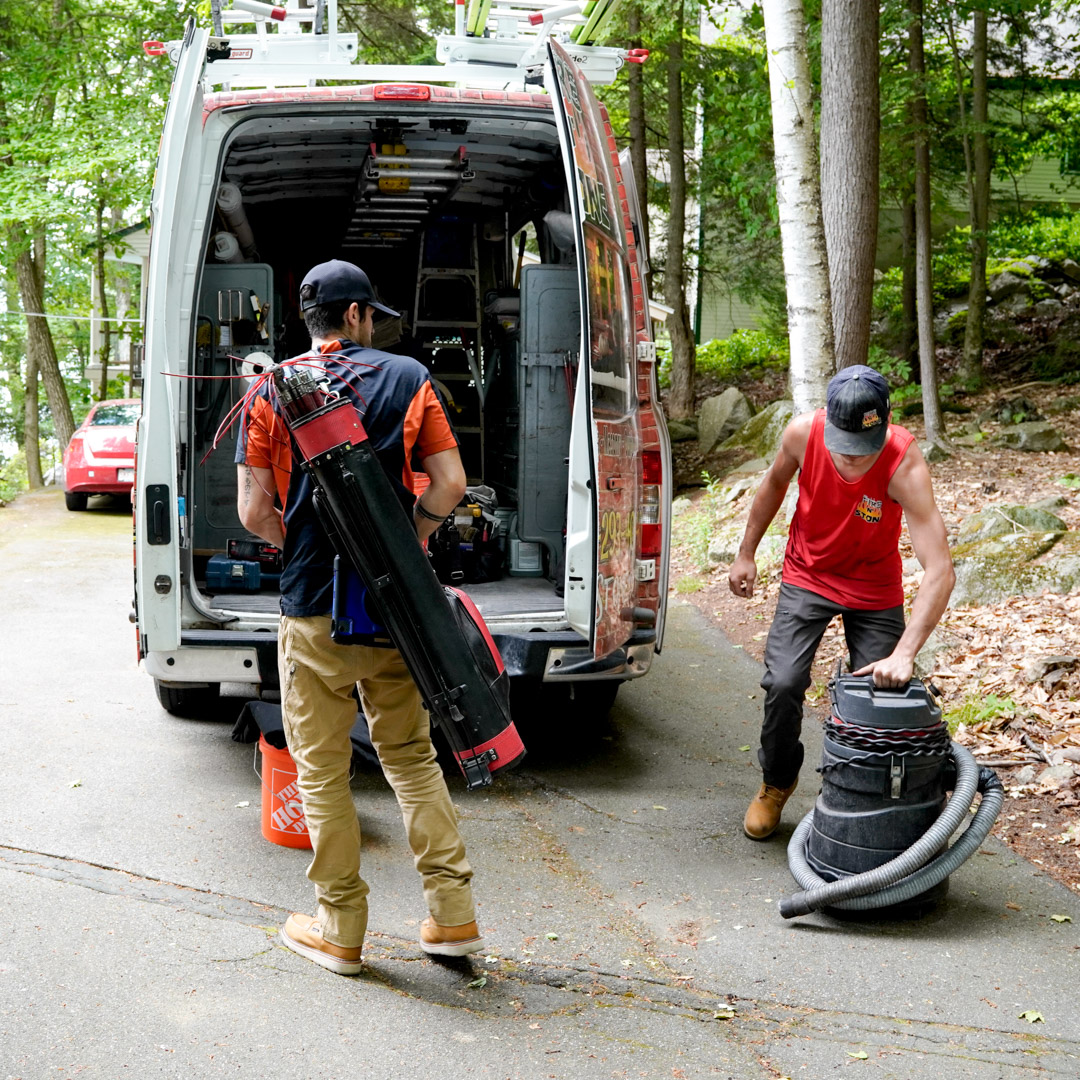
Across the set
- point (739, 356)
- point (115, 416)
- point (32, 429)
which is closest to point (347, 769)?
point (115, 416)

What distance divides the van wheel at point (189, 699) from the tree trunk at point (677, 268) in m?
11.5

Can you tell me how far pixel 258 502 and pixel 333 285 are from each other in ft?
2.17

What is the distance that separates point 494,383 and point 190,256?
11.1ft

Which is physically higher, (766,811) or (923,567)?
(923,567)

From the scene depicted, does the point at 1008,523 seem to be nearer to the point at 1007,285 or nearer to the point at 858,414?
the point at 858,414

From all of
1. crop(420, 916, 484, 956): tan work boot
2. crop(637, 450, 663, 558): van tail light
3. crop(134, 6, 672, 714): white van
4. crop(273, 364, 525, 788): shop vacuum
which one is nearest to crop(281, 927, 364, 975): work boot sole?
crop(420, 916, 484, 956): tan work boot

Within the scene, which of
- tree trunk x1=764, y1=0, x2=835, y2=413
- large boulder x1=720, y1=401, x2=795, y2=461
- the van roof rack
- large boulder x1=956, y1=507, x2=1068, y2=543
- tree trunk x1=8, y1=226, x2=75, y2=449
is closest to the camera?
the van roof rack

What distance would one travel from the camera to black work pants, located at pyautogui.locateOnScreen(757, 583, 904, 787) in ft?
13.5

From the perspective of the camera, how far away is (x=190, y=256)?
4.64 metres

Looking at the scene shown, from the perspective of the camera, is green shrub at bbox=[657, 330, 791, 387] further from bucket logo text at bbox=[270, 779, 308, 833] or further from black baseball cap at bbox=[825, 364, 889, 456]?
bucket logo text at bbox=[270, 779, 308, 833]

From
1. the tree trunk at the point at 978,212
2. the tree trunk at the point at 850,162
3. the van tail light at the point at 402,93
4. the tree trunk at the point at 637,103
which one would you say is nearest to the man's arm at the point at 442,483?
the van tail light at the point at 402,93

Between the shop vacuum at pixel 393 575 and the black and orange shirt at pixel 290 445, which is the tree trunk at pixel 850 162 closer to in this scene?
→ the black and orange shirt at pixel 290 445

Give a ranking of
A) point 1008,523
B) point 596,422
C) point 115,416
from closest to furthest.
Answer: point 596,422 → point 1008,523 → point 115,416

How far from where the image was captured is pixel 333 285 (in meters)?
3.28
